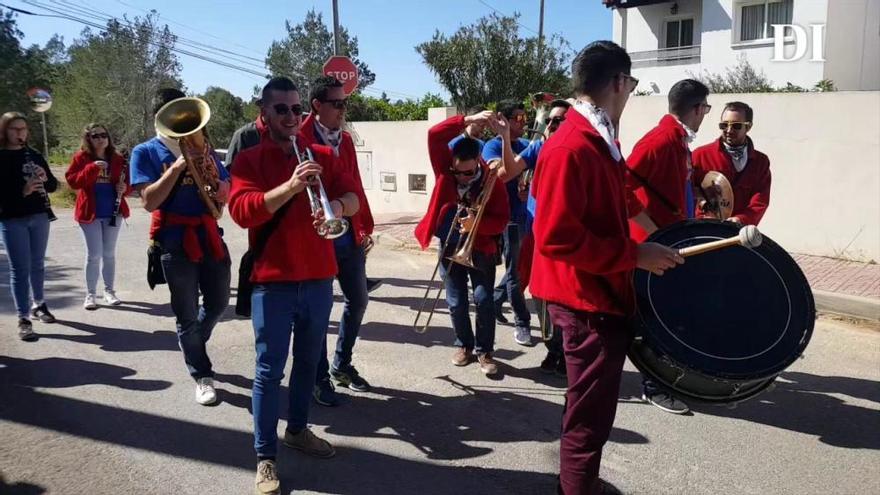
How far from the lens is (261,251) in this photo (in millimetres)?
Answer: 3209

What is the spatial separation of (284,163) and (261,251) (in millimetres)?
444

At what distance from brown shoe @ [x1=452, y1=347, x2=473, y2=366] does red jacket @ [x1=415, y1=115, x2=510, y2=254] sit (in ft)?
2.74

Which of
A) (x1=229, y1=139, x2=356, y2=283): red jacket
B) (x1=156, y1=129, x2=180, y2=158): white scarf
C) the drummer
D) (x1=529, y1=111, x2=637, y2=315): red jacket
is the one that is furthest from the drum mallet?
(x1=156, y1=129, x2=180, y2=158): white scarf

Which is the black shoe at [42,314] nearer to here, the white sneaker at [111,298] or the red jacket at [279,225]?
the white sneaker at [111,298]

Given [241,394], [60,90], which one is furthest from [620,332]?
[60,90]

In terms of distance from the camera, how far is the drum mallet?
2.59 metres

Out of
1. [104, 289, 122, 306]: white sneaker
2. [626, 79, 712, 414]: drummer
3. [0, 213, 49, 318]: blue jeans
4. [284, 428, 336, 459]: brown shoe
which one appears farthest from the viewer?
[104, 289, 122, 306]: white sneaker

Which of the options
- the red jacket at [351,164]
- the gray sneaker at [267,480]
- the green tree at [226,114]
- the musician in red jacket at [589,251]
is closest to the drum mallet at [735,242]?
the musician in red jacket at [589,251]

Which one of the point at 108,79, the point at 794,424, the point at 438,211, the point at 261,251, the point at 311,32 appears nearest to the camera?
the point at 261,251

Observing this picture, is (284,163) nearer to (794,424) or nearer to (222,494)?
(222,494)

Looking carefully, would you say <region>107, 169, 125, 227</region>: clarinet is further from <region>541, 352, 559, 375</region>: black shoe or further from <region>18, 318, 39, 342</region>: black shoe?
<region>541, 352, 559, 375</region>: black shoe

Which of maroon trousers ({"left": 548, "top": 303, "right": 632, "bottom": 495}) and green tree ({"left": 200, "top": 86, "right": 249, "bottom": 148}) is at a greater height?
green tree ({"left": 200, "top": 86, "right": 249, "bottom": 148})

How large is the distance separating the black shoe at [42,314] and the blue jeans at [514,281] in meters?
4.21

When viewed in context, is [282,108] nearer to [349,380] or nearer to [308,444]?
[308,444]
